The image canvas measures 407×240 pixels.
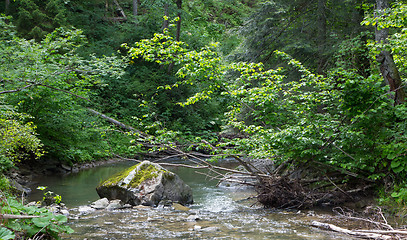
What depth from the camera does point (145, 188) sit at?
8.81m

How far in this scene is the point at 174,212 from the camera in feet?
25.9

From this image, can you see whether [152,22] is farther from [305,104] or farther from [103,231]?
[103,231]

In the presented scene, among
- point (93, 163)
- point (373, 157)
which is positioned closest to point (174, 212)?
point (373, 157)

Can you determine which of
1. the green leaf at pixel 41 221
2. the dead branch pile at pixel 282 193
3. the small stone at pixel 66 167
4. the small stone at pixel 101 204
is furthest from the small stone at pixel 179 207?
the small stone at pixel 66 167

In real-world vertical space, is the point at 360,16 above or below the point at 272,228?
above

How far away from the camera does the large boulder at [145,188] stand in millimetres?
8648

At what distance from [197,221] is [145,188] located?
2.37 m

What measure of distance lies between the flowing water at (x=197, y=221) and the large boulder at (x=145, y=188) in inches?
15.3

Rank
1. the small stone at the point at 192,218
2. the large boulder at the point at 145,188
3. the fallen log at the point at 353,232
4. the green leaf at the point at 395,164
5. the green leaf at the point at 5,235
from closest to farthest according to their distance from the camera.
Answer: the green leaf at the point at 5,235 < the fallen log at the point at 353,232 < the green leaf at the point at 395,164 < the small stone at the point at 192,218 < the large boulder at the point at 145,188

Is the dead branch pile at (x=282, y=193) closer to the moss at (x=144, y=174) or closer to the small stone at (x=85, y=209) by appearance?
the moss at (x=144, y=174)

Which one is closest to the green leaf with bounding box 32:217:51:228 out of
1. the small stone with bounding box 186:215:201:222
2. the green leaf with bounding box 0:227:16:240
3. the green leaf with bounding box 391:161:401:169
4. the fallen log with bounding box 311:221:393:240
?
the green leaf with bounding box 0:227:16:240

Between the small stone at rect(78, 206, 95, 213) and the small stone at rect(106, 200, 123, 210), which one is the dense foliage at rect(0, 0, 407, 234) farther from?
the small stone at rect(78, 206, 95, 213)

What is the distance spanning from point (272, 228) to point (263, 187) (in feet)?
6.15

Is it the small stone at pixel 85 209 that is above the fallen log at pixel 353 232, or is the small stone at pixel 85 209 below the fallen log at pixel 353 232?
below
